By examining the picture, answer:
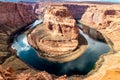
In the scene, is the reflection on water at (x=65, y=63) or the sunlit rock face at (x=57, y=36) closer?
the reflection on water at (x=65, y=63)

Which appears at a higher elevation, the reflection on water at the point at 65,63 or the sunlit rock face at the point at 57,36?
the sunlit rock face at the point at 57,36

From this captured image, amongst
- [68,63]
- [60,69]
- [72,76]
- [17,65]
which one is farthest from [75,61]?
[17,65]

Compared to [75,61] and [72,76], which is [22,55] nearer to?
[75,61]

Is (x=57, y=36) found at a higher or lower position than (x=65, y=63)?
higher

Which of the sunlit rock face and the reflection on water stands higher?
the sunlit rock face

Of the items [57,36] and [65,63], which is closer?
[65,63]
